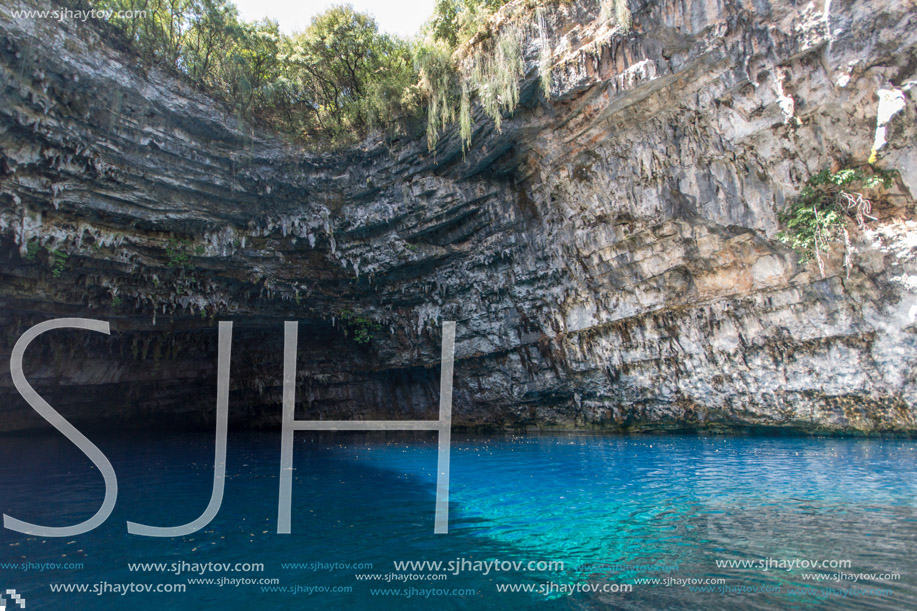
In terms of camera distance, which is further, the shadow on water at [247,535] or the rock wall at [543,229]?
the rock wall at [543,229]

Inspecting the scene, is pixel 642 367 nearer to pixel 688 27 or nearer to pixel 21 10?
pixel 688 27

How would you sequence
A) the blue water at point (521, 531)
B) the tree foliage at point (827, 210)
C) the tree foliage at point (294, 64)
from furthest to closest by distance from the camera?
1. the tree foliage at point (294, 64)
2. the tree foliage at point (827, 210)
3. the blue water at point (521, 531)

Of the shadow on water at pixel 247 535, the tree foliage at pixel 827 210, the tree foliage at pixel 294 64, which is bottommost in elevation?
the shadow on water at pixel 247 535

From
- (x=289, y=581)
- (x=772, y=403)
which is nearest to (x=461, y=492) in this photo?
(x=289, y=581)

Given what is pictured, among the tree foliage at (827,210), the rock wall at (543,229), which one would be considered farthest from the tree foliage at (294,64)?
the tree foliage at (827,210)

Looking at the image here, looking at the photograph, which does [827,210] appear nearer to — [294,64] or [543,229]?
[543,229]

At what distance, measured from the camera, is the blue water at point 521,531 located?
4.36m

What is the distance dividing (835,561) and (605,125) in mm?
12141

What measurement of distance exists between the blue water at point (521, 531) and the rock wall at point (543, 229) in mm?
3946

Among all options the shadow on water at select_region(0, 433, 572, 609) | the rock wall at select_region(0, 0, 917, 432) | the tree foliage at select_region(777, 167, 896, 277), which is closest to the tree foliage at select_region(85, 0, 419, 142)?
the rock wall at select_region(0, 0, 917, 432)

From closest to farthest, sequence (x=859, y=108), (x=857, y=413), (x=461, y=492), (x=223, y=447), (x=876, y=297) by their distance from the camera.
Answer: (x=461, y=492) < (x=859, y=108) < (x=876, y=297) < (x=857, y=413) < (x=223, y=447)

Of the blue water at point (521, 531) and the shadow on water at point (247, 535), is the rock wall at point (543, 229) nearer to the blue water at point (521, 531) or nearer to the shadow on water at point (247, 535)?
the blue water at point (521, 531)

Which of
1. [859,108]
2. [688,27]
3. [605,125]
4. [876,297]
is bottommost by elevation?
[876,297]

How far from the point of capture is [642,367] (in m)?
16.5
